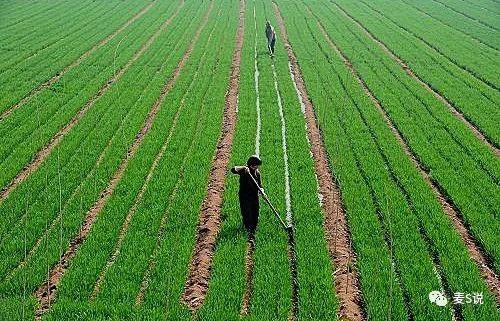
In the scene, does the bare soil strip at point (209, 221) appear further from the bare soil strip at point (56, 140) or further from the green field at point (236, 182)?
the bare soil strip at point (56, 140)

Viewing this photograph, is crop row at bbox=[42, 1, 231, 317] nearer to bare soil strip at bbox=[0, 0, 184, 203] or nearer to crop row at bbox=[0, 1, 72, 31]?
bare soil strip at bbox=[0, 0, 184, 203]

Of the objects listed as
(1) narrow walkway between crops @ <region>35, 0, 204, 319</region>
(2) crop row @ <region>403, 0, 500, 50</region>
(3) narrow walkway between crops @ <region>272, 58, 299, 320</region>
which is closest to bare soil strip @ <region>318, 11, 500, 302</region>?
(3) narrow walkway between crops @ <region>272, 58, 299, 320</region>

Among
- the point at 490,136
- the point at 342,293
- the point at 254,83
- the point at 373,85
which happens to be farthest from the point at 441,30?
the point at 342,293

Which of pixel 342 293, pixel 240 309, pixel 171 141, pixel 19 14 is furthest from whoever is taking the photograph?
pixel 19 14

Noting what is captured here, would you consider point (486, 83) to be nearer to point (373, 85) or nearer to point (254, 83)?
point (373, 85)

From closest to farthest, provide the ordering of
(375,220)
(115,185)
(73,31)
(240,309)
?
(240,309), (375,220), (115,185), (73,31)

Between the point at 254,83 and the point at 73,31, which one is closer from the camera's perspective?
the point at 254,83

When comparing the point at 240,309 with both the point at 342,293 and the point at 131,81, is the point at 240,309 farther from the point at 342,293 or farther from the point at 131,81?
the point at 131,81

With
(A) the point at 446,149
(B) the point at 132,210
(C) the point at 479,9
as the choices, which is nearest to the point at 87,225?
(B) the point at 132,210
